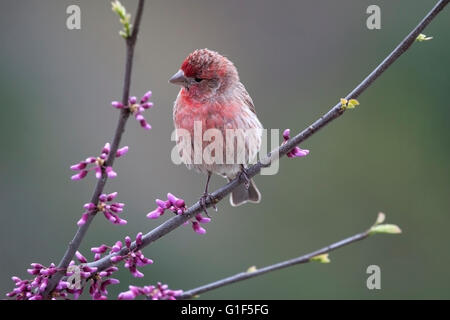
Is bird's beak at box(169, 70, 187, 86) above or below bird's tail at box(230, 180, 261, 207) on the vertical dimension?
above

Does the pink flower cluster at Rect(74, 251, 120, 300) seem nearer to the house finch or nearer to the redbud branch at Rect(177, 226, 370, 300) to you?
the redbud branch at Rect(177, 226, 370, 300)

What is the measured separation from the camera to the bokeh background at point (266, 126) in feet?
25.7

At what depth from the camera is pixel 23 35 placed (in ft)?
29.0

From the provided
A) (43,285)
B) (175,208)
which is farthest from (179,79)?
(43,285)

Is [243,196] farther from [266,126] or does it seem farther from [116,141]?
[116,141]

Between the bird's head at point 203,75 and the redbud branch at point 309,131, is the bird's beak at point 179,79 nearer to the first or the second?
the bird's head at point 203,75

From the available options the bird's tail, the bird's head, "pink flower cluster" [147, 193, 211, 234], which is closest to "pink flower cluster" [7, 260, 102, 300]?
"pink flower cluster" [147, 193, 211, 234]

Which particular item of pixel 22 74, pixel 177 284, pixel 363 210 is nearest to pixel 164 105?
pixel 22 74

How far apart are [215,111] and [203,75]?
299 mm

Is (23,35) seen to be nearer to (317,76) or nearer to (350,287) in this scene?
(317,76)

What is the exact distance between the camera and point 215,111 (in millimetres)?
4781

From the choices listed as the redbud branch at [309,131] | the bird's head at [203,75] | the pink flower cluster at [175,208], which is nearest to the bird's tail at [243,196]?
the bird's head at [203,75]

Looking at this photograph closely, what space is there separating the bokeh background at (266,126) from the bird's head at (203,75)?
3074mm

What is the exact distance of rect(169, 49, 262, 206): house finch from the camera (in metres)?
4.75
